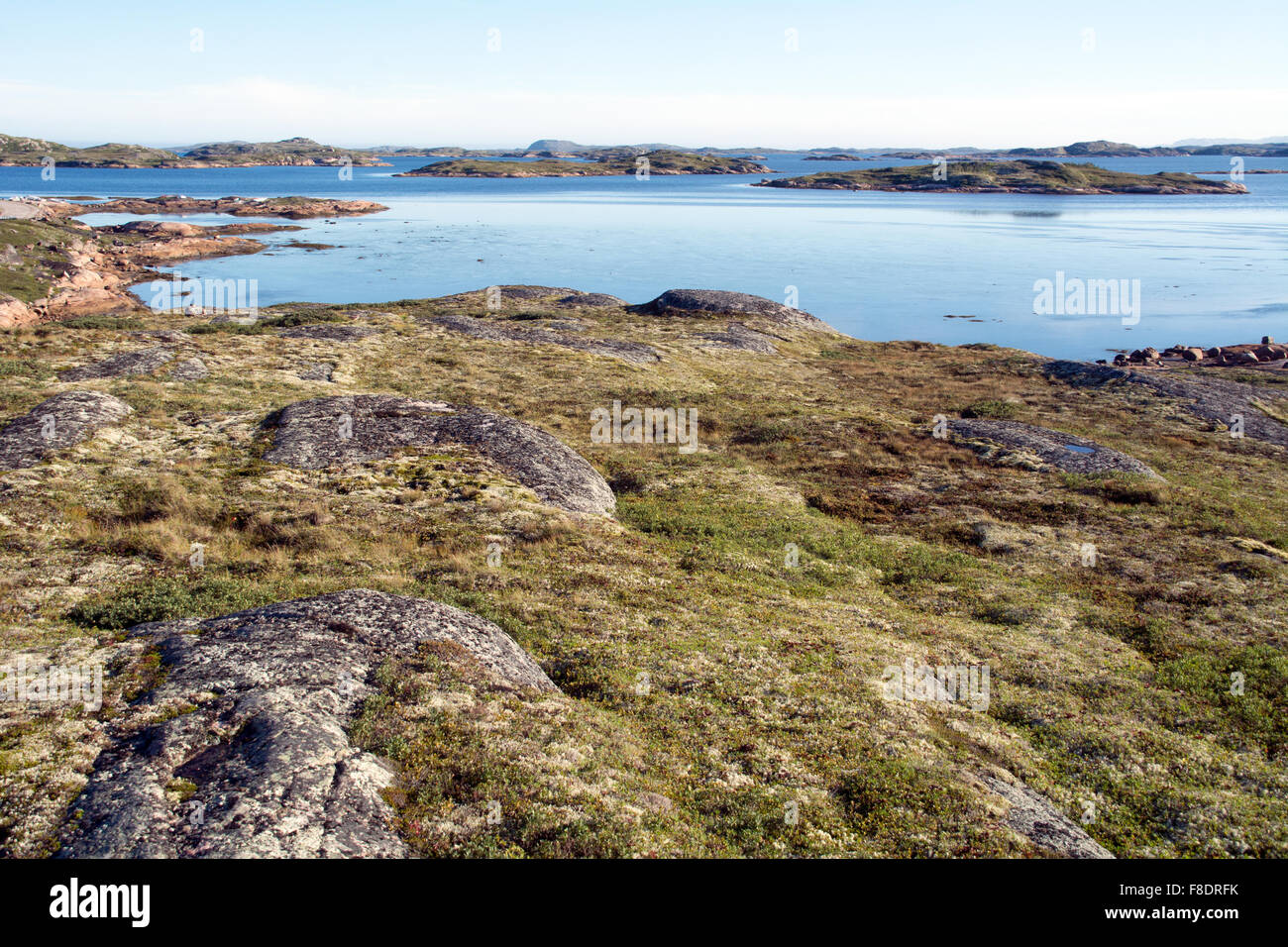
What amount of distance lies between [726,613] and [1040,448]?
104 ft

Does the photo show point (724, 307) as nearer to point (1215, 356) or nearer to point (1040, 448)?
point (1040, 448)

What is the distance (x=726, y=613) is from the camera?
989 inches

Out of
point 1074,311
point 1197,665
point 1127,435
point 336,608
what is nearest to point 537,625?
point 336,608

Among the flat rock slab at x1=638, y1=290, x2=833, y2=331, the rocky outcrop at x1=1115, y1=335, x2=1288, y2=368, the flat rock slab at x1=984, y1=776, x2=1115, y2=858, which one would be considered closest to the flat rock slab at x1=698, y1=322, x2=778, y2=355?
the flat rock slab at x1=638, y1=290, x2=833, y2=331

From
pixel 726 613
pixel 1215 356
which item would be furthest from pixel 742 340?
pixel 726 613

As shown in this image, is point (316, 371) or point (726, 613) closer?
point (726, 613)

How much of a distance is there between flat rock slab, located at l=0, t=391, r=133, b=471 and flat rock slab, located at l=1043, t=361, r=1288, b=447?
2869 inches

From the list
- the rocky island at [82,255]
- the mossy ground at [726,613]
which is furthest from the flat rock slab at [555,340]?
the rocky island at [82,255]

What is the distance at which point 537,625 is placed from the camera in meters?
22.9

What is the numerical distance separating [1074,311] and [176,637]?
13756 cm

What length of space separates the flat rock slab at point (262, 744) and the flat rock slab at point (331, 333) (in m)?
50.7

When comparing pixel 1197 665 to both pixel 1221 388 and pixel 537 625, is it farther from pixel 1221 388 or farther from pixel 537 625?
pixel 1221 388

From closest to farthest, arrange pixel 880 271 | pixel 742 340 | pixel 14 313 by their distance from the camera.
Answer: pixel 742 340 < pixel 14 313 < pixel 880 271
